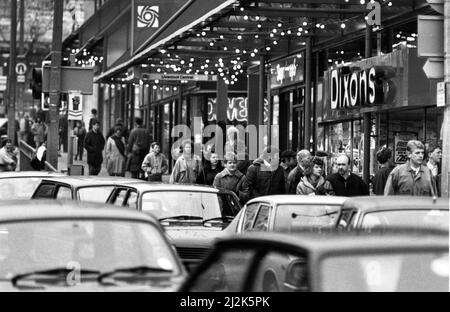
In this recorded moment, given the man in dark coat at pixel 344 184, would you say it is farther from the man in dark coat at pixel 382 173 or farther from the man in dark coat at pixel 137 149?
the man in dark coat at pixel 137 149

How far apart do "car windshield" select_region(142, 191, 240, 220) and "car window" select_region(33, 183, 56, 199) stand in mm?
2316

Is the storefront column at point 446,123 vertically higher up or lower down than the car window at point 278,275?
higher up

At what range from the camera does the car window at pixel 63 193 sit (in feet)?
51.5

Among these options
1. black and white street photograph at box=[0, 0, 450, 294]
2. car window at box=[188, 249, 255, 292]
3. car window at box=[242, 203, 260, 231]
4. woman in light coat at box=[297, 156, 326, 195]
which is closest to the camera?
black and white street photograph at box=[0, 0, 450, 294]

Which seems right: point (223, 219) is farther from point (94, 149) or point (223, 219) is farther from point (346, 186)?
point (94, 149)

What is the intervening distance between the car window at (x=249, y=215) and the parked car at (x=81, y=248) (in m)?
4.78

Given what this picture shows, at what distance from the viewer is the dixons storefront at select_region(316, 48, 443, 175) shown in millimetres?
21172

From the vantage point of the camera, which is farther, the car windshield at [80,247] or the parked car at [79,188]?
the parked car at [79,188]

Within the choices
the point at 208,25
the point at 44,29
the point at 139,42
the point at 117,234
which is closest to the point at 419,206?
the point at 117,234

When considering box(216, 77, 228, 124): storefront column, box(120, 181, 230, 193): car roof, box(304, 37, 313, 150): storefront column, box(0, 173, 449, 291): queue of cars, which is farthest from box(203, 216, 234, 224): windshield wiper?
box(216, 77, 228, 124): storefront column

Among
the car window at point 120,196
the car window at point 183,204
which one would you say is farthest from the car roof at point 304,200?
the car window at point 120,196

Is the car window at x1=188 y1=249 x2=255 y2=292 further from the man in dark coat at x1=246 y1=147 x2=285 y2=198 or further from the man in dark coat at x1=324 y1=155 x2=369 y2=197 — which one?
the man in dark coat at x1=246 y1=147 x2=285 y2=198

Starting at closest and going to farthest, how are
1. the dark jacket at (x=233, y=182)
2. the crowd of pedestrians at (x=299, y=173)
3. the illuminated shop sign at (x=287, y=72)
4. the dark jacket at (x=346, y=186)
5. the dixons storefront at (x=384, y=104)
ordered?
the crowd of pedestrians at (x=299, y=173) < the dark jacket at (x=346, y=186) < the dark jacket at (x=233, y=182) < the dixons storefront at (x=384, y=104) < the illuminated shop sign at (x=287, y=72)

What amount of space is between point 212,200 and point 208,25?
931 cm
